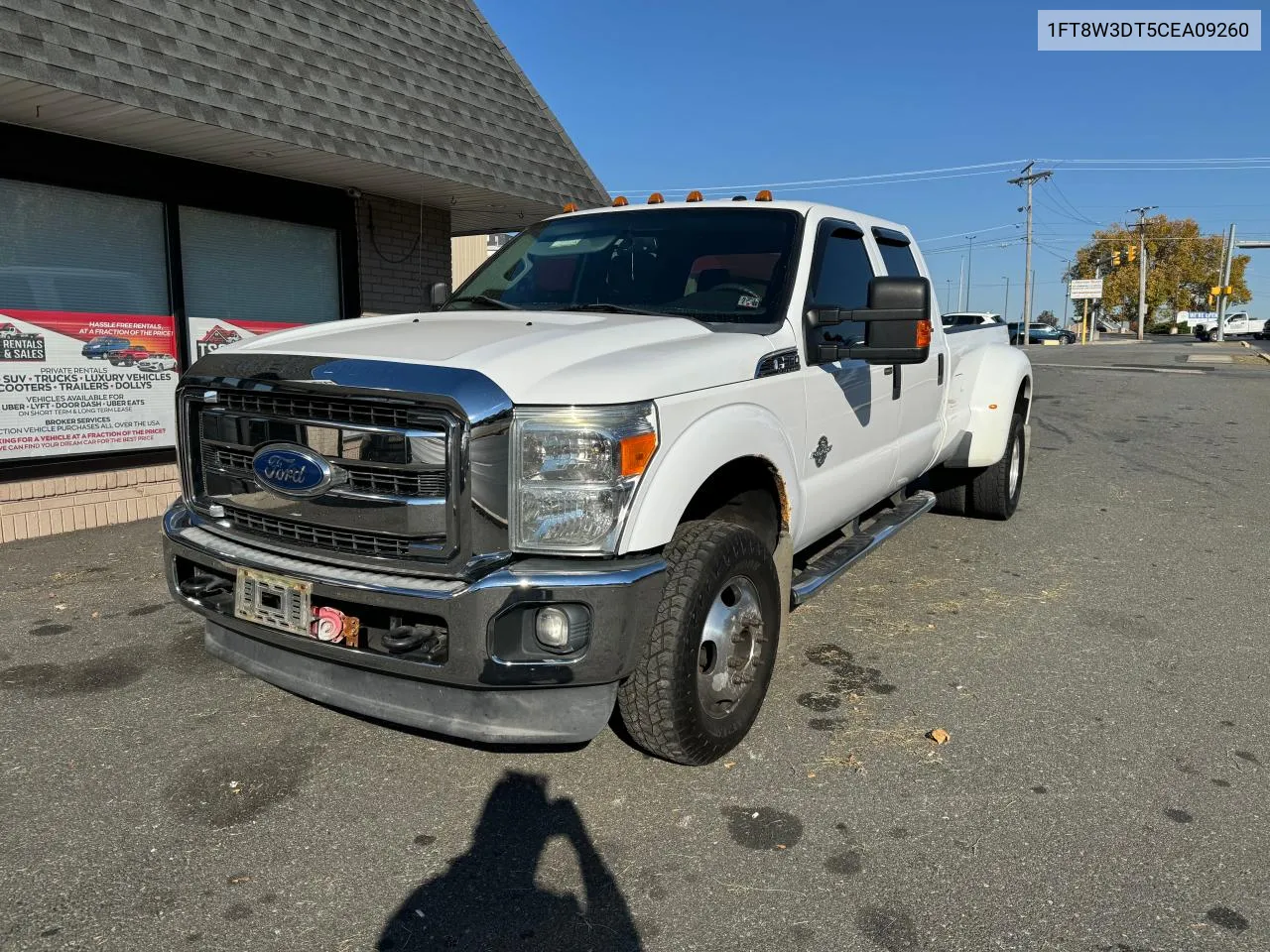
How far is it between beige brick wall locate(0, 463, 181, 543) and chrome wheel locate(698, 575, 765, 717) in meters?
5.31

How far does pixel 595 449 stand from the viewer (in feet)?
8.61

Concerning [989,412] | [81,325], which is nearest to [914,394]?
[989,412]

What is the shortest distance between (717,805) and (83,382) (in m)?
→ 6.09

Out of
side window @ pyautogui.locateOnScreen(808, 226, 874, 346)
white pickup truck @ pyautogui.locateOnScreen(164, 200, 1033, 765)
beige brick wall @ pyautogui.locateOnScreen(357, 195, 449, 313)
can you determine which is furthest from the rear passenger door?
beige brick wall @ pyautogui.locateOnScreen(357, 195, 449, 313)

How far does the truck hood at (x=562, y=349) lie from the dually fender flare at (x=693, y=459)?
139 mm

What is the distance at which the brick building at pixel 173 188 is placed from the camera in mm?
6141

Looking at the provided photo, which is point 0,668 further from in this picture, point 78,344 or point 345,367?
point 78,344

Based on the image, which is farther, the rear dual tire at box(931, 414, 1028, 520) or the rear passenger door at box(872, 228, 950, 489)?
the rear dual tire at box(931, 414, 1028, 520)

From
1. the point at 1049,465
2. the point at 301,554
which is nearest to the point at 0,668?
the point at 301,554

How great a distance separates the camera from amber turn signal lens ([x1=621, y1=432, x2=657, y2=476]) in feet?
8.68

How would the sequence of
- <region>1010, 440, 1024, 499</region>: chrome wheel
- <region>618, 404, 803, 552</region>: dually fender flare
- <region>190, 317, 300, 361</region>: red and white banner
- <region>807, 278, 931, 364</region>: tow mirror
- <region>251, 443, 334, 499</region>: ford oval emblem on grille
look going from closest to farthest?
<region>618, 404, 803, 552</region>: dually fender flare → <region>251, 443, 334, 499</region>: ford oval emblem on grille → <region>807, 278, 931, 364</region>: tow mirror → <region>1010, 440, 1024, 499</region>: chrome wheel → <region>190, 317, 300, 361</region>: red and white banner

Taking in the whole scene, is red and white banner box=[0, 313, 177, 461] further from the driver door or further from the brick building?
the driver door

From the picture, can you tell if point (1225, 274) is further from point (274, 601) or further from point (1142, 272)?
point (274, 601)

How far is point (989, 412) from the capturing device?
6.04m
